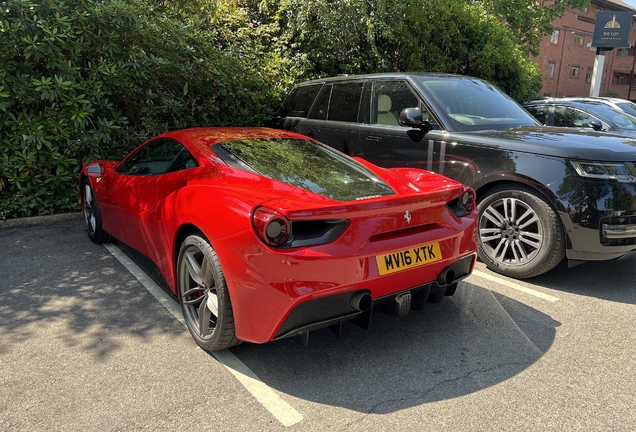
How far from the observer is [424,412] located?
2.39 meters

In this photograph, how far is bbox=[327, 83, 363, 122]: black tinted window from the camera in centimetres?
576

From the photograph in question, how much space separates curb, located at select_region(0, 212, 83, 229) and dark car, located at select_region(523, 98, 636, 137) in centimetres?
743

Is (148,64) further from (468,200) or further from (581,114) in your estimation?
(581,114)

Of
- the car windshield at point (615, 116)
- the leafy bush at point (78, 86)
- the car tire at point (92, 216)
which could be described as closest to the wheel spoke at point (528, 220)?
the car tire at point (92, 216)

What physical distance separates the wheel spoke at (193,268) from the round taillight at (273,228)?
2.24 ft

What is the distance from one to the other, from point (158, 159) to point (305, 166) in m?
1.29

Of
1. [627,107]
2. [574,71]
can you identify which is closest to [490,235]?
[627,107]

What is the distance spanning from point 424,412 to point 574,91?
155 ft

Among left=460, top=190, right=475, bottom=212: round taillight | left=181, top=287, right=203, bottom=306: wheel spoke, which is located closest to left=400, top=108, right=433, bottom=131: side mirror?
left=460, top=190, right=475, bottom=212: round taillight

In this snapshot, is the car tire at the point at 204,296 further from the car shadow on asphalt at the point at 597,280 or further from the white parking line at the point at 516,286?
the car shadow on asphalt at the point at 597,280

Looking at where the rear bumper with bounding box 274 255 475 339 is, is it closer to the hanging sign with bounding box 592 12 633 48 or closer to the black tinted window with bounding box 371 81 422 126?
the black tinted window with bounding box 371 81 422 126

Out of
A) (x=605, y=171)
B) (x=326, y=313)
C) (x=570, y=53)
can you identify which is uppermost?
(x=570, y=53)

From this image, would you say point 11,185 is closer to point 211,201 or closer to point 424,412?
point 211,201

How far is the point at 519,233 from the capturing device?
411cm
